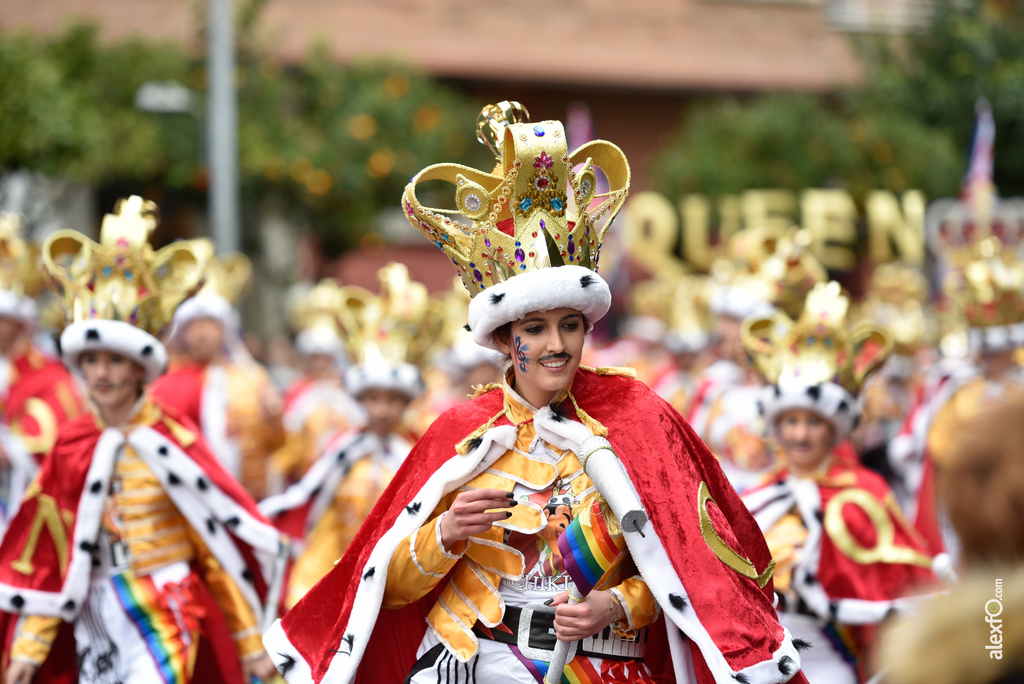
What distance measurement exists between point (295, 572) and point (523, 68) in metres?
21.6

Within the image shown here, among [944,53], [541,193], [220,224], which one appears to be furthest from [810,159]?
[541,193]

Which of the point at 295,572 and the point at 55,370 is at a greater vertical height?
the point at 55,370

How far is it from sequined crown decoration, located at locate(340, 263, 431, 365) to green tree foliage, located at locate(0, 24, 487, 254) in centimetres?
904

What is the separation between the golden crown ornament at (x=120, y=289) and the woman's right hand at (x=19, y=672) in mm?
1343

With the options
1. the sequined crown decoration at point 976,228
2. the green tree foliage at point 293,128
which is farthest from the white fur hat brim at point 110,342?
the green tree foliage at point 293,128

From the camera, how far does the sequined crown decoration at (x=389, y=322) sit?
835 centimetres

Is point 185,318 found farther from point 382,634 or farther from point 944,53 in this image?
point 944,53

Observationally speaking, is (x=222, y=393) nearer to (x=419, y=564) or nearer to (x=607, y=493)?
(x=419, y=564)

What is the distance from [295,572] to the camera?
294 inches

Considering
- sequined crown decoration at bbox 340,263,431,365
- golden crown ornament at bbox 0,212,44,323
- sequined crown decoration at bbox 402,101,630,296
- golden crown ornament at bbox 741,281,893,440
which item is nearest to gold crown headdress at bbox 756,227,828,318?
golden crown ornament at bbox 741,281,893,440

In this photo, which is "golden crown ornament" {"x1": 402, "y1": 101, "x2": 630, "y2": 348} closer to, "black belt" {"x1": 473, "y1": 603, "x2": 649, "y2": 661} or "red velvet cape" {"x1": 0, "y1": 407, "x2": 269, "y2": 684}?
"black belt" {"x1": 473, "y1": 603, "x2": 649, "y2": 661}

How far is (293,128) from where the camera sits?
20312 millimetres

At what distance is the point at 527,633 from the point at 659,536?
537 millimetres
